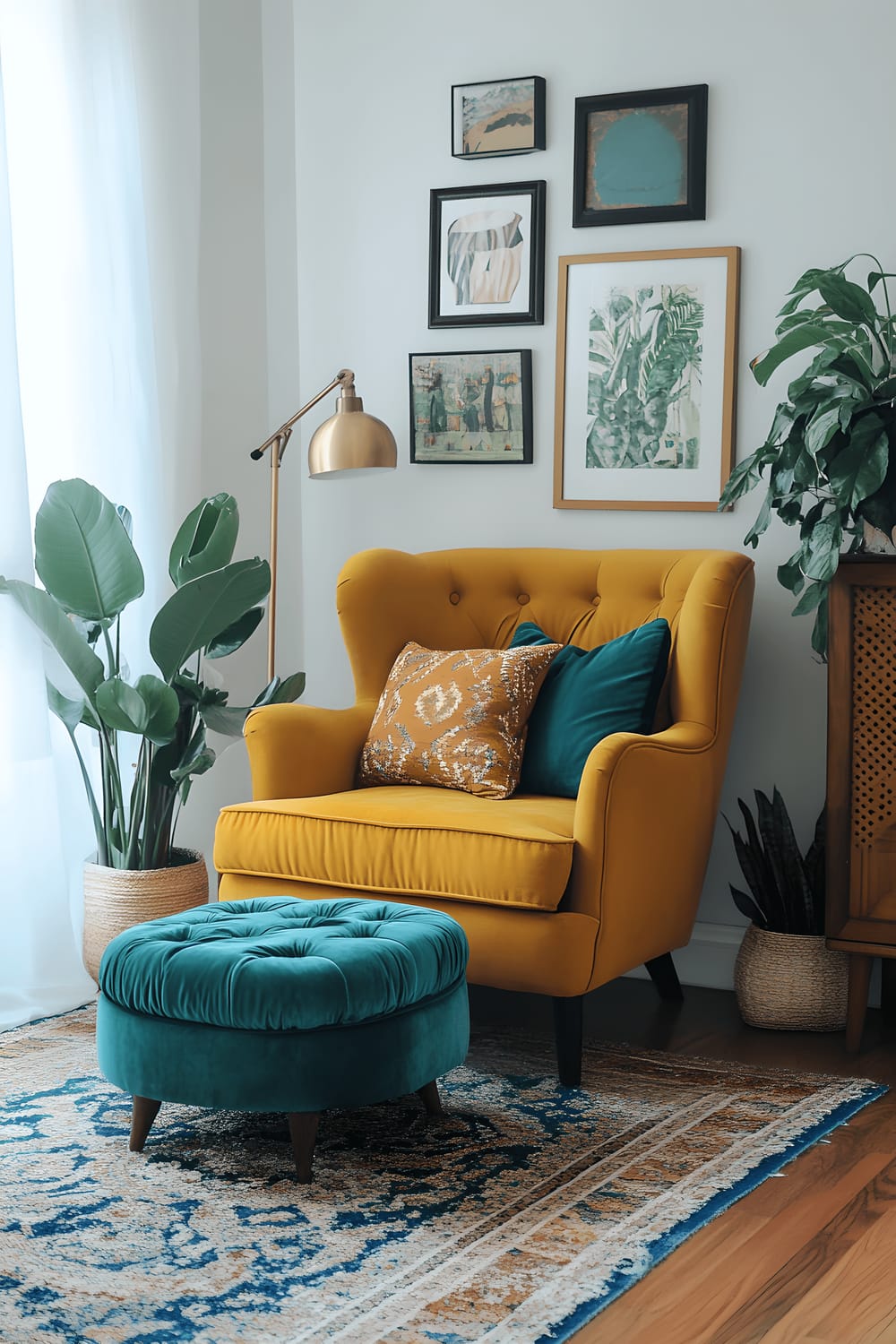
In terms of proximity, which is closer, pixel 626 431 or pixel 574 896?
pixel 574 896

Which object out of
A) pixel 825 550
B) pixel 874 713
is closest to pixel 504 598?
pixel 825 550

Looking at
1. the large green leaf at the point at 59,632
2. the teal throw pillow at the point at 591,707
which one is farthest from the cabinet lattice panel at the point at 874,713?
the large green leaf at the point at 59,632

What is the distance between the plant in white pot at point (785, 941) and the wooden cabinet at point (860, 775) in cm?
15

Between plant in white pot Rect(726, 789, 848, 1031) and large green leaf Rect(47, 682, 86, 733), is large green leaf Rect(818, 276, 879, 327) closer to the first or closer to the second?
plant in white pot Rect(726, 789, 848, 1031)

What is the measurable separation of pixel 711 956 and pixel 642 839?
88 centimetres

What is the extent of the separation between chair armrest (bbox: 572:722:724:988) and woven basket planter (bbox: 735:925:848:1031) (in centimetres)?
19

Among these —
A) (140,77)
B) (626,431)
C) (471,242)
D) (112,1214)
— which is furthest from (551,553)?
(112,1214)

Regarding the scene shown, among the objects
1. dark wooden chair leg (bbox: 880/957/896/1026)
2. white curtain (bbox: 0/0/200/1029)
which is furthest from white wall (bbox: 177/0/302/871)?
dark wooden chair leg (bbox: 880/957/896/1026)

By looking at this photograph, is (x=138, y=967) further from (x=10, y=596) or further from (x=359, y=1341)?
(x=10, y=596)

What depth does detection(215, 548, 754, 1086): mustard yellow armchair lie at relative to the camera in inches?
104

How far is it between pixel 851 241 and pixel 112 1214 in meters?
2.58

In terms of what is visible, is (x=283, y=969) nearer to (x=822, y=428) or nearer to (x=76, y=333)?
(x=822, y=428)

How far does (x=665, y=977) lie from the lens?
11.1 feet

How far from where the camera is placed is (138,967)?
2271 mm
